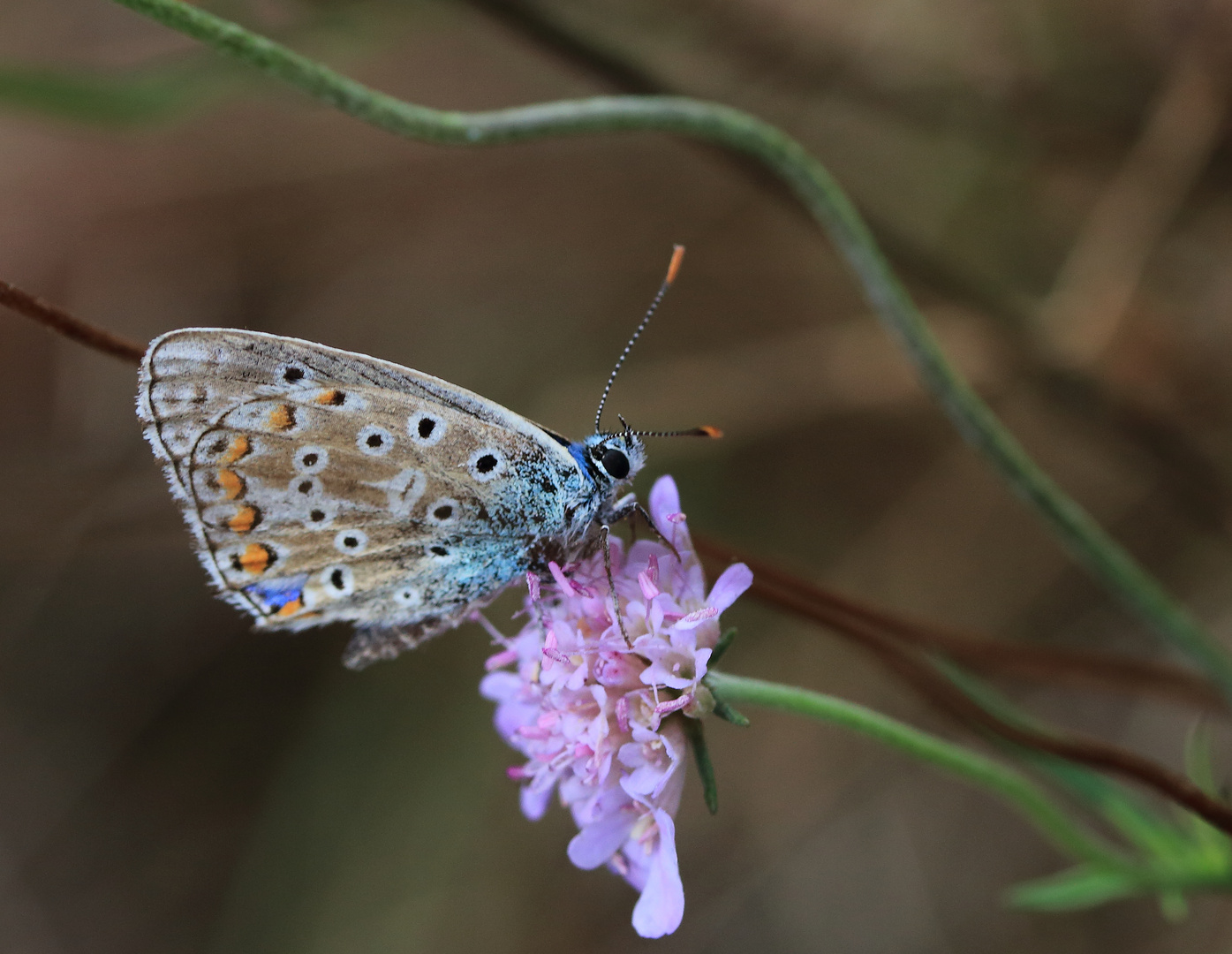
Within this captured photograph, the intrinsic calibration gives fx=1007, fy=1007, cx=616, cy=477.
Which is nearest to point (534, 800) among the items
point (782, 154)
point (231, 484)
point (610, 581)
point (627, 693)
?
point (627, 693)

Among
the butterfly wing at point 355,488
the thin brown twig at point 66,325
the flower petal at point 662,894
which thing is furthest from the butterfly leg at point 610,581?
the thin brown twig at point 66,325

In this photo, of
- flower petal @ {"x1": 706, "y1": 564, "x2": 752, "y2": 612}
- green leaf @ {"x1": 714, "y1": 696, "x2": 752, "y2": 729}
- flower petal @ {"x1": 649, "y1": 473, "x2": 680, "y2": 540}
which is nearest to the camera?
green leaf @ {"x1": 714, "y1": 696, "x2": 752, "y2": 729}

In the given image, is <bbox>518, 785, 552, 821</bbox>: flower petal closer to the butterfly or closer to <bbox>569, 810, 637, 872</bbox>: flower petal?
<bbox>569, 810, 637, 872</bbox>: flower petal

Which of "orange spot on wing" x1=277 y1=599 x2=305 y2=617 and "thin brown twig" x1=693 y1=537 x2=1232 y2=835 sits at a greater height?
"thin brown twig" x1=693 y1=537 x2=1232 y2=835

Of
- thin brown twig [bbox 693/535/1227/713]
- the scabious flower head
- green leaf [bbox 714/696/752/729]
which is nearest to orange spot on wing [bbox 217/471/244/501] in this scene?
the scabious flower head

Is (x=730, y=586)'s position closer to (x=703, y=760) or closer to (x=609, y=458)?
(x=703, y=760)

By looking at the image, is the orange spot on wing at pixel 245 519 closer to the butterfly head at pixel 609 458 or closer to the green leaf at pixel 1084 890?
the butterfly head at pixel 609 458
